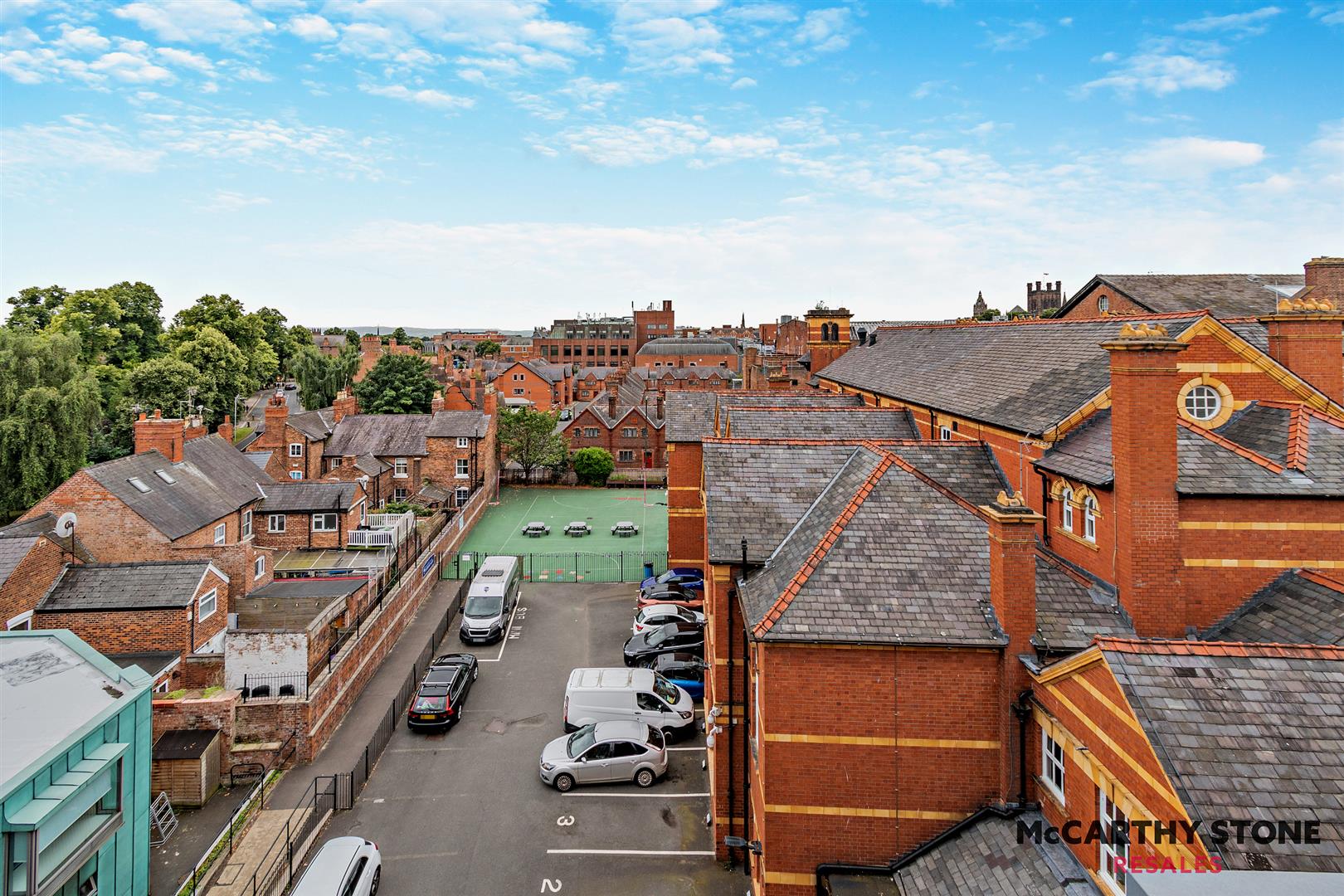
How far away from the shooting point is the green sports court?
109 feet

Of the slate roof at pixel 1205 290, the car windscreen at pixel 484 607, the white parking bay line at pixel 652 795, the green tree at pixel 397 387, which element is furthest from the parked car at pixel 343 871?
the green tree at pixel 397 387

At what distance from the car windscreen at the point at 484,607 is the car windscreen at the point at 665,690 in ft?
26.2

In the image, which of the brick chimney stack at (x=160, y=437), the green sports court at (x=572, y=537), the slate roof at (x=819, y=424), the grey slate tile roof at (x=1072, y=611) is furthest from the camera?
the green sports court at (x=572, y=537)

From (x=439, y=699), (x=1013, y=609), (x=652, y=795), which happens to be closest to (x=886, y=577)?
(x=1013, y=609)

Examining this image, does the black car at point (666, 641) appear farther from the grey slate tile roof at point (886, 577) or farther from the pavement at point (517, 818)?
the grey slate tile roof at point (886, 577)

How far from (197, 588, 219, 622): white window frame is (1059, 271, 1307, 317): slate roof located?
35.5 metres

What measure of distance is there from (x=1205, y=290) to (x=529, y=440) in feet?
132

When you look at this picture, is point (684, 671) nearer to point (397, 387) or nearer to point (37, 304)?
point (397, 387)

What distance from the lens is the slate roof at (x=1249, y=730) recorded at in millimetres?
6309

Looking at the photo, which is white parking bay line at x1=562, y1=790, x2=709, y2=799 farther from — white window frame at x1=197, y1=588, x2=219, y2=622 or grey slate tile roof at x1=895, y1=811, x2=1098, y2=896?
white window frame at x1=197, y1=588, x2=219, y2=622

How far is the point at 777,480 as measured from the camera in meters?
14.9

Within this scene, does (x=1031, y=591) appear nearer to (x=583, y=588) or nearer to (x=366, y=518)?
(x=583, y=588)

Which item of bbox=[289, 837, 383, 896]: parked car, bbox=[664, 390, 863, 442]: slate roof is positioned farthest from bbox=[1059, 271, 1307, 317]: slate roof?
bbox=[289, 837, 383, 896]: parked car

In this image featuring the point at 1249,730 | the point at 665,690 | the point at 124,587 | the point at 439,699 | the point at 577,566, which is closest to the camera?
the point at 1249,730
